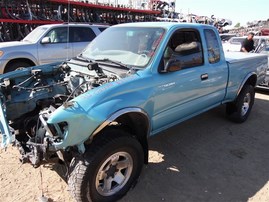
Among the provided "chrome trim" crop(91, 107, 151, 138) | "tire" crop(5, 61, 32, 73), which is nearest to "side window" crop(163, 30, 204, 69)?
"chrome trim" crop(91, 107, 151, 138)

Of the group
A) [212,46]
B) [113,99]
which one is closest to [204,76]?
[212,46]

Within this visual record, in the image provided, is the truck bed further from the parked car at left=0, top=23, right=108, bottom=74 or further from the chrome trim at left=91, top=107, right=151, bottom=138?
the parked car at left=0, top=23, right=108, bottom=74

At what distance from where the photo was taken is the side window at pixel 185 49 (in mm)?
3504

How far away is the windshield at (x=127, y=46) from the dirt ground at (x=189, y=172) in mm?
1503

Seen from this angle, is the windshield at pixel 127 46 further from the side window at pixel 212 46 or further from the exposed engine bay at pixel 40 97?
the side window at pixel 212 46

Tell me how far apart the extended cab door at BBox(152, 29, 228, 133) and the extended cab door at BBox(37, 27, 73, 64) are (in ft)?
16.6

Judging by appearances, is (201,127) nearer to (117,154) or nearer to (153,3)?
(117,154)

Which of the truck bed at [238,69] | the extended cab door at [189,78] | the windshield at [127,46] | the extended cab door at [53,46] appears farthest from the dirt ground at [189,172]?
the extended cab door at [53,46]

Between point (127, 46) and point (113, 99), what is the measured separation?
3.87ft

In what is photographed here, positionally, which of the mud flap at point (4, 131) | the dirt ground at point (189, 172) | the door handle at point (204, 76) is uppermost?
the door handle at point (204, 76)

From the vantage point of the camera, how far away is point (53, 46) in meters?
8.37

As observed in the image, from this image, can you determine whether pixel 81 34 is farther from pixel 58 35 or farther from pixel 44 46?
pixel 44 46

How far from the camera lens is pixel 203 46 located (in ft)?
13.3

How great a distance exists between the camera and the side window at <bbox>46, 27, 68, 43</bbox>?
841cm
